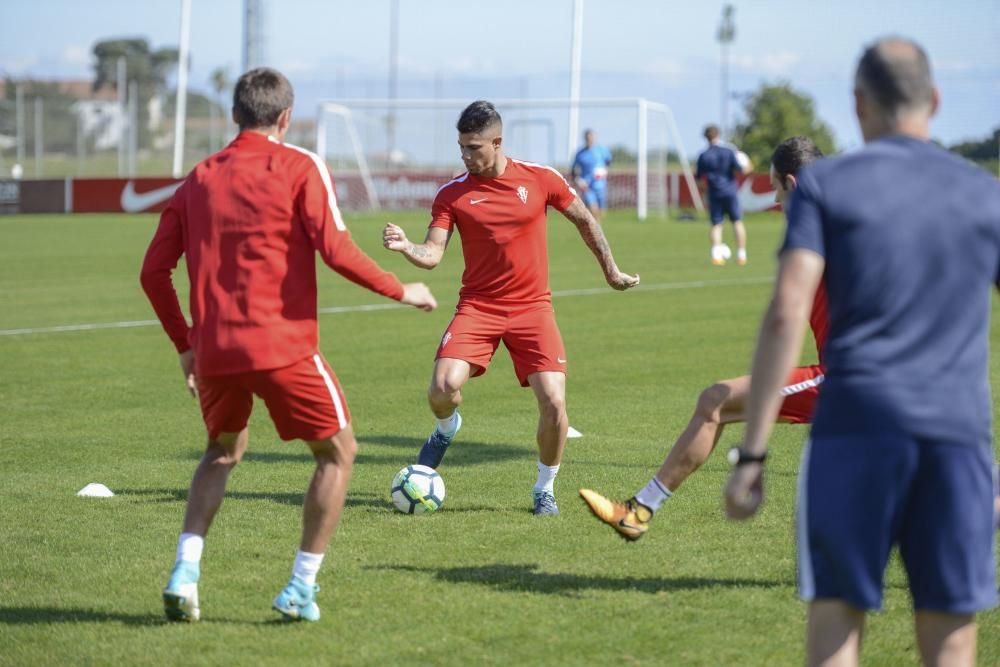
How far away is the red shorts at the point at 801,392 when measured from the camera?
588 centimetres

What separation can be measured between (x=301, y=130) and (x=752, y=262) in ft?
129

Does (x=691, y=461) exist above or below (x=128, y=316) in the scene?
above

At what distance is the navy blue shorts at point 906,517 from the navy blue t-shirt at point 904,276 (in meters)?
0.05

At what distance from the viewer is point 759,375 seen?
→ 10.7 ft

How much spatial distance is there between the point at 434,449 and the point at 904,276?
476 cm

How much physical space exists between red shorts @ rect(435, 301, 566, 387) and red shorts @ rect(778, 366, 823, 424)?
64.7 inches

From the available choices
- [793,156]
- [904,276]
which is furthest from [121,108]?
[904,276]

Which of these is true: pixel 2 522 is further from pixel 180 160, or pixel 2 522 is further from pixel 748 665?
pixel 180 160

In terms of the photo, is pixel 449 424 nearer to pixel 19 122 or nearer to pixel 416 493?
pixel 416 493

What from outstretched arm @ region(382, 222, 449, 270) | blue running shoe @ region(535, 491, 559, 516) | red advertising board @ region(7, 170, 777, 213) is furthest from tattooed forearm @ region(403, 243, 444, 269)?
red advertising board @ region(7, 170, 777, 213)

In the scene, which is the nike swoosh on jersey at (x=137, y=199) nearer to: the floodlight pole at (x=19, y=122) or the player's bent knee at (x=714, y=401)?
the floodlight pole at (x=19, y=122)

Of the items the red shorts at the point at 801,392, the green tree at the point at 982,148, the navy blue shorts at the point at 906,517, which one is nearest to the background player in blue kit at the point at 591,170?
the green tree at the point at 982,148

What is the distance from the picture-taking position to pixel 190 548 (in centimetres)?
509

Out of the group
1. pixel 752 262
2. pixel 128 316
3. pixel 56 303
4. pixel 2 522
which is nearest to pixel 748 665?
pixel 2 522
